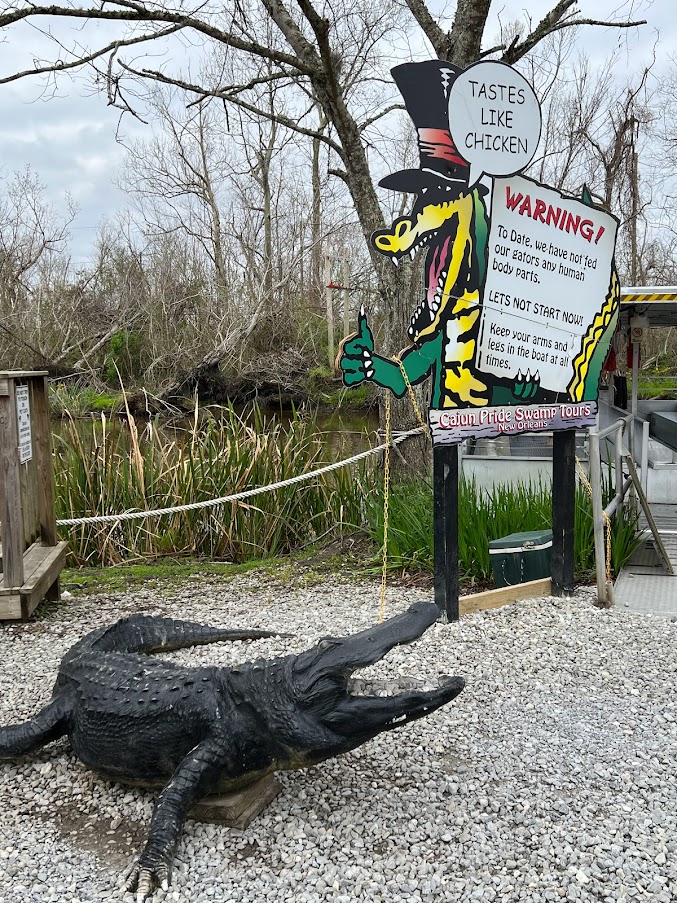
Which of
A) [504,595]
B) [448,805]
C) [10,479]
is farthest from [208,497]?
[448,805]

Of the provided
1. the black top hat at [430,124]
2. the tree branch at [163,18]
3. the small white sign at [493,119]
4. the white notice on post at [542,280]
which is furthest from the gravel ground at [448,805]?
the tree branch at [163,18]

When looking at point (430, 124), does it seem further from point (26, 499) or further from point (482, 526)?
point (26, 499)

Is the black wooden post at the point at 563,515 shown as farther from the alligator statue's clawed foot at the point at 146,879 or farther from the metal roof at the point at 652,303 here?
the alligator statue's clawed foot at the point at 146,879

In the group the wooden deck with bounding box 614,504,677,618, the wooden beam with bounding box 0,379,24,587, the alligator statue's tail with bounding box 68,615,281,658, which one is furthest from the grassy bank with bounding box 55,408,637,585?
the alligator statue's tail with bounding box 68,615,281,658

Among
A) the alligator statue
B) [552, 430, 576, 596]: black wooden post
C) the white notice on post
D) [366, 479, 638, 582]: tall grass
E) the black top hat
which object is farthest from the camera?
[366, 479, 638, 582]: tall grass

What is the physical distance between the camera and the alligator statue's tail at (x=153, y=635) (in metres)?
3.35

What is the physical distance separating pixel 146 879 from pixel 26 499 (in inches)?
137

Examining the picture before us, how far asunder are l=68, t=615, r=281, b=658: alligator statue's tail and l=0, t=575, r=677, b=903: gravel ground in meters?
0.19

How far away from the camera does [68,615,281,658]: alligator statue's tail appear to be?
11.0 ft

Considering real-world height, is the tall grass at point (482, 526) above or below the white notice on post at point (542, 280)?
below

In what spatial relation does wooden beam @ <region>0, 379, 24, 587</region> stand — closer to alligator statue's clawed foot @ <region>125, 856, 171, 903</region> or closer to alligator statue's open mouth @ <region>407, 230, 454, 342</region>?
alligator statue's open mouth @ <region>407, 230, 454, 342</region>

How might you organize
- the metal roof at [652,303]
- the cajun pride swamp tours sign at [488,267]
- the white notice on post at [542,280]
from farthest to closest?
the metal roof at [652,303], the white notice on post at [542,280], the cajun pride swamp tours sign at [488,267]

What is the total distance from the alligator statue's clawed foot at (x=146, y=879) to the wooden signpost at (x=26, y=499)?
2.59m

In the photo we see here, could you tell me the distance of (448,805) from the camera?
2578 mm
